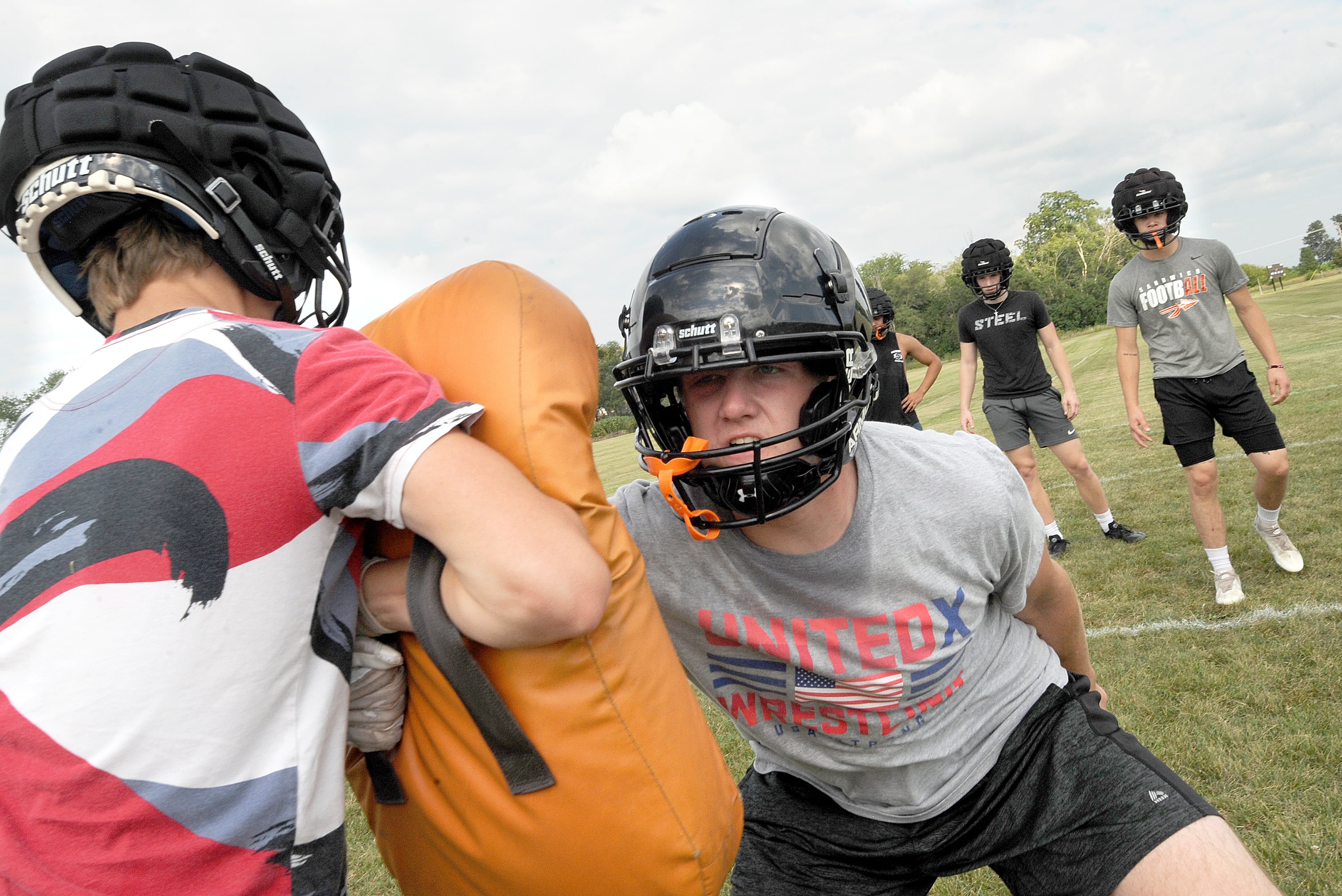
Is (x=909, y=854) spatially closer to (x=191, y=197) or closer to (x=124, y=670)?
(x=124, y=670)

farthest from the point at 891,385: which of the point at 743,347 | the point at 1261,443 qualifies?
the point at 743,347

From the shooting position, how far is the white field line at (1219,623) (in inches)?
208

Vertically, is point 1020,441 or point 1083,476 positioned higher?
point 1020,441

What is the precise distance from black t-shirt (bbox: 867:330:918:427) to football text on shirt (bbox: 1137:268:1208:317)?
8.16ft

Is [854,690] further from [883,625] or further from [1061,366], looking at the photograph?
[1061,366]

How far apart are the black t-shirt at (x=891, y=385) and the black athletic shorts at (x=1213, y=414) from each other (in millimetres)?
2553

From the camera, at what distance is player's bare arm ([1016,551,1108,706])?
2736mm

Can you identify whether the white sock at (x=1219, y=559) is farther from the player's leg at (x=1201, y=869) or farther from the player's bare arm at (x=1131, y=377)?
the player's leg at (x=1201, y=869)

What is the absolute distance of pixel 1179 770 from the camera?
13.0 feet

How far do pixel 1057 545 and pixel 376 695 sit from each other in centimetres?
732

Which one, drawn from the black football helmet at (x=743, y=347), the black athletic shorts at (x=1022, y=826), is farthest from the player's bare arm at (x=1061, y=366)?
the black football helmet at (x=743, y=347)

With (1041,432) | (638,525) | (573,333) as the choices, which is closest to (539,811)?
(573,333)

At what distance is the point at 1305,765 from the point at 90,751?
4562 mm

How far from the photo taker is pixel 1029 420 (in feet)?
26.6
